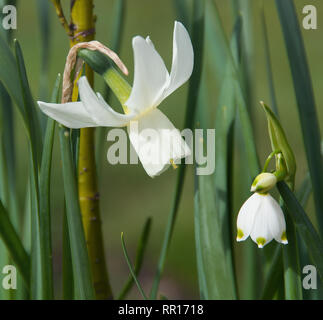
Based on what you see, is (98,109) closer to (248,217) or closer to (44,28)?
(248,217)

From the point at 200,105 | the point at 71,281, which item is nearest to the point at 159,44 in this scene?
the point at 200,105

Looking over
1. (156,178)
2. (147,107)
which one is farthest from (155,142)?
(156,178)

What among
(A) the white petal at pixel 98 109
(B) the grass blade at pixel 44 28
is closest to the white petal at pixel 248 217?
(A) the white petal at pixel 98 109

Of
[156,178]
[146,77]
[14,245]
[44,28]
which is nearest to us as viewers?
[146,77]

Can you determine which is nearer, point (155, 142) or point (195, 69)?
point (155, 142)

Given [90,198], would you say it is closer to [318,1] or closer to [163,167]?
[163,167]

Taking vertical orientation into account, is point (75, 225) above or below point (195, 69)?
below
